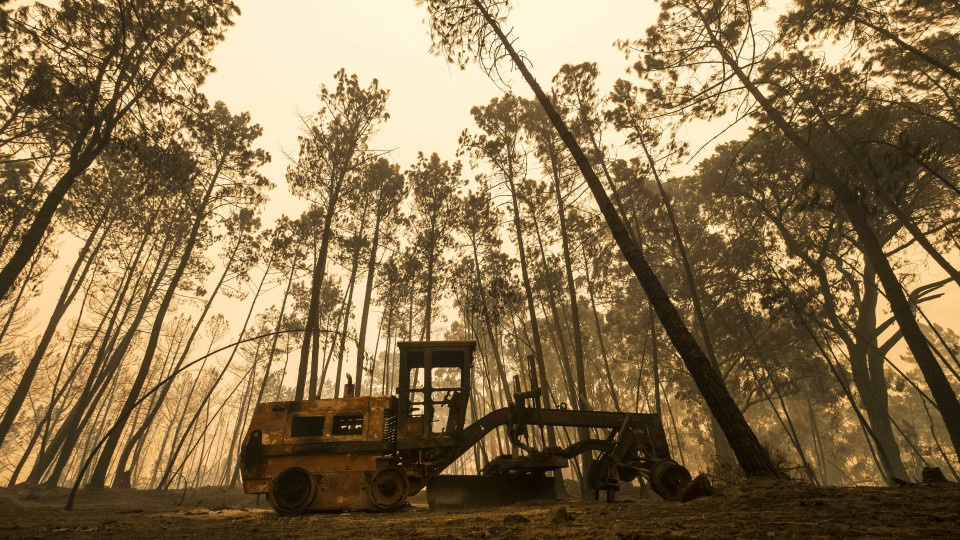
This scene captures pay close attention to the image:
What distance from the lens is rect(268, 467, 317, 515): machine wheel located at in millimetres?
7242

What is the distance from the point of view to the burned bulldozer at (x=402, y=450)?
705 centimetres

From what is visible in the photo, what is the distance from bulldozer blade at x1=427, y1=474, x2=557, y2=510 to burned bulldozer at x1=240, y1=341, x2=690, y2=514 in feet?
0.05

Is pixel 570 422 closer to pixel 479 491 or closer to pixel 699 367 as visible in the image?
pixel 479 491

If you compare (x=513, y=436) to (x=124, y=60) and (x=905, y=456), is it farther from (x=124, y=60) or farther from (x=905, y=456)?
(x=905, y=456)

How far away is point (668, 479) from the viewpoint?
5.61 meters

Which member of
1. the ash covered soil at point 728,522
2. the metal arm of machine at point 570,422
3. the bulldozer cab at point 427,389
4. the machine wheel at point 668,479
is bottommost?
the ash covered soil at point 728,522

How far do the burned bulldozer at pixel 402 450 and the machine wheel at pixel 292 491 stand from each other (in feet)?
0.05

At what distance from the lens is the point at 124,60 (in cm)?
873

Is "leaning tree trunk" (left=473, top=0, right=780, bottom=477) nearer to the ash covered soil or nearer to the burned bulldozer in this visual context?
the ash covered soil

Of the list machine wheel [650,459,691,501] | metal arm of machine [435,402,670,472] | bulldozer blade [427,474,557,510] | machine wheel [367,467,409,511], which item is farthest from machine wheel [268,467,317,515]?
machine wheel [650,459,691,501]

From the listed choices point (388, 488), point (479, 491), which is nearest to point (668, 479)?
point (479, 491)

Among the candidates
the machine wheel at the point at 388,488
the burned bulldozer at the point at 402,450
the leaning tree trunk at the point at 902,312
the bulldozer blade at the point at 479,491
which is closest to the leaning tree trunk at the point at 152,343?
the burned bulldozer at the point at 402,450

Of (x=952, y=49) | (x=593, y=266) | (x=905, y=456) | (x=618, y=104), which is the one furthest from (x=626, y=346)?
(x=905, y=456)

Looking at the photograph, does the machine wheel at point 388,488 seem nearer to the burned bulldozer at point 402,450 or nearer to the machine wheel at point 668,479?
the burned bulldozer at point 402,450
